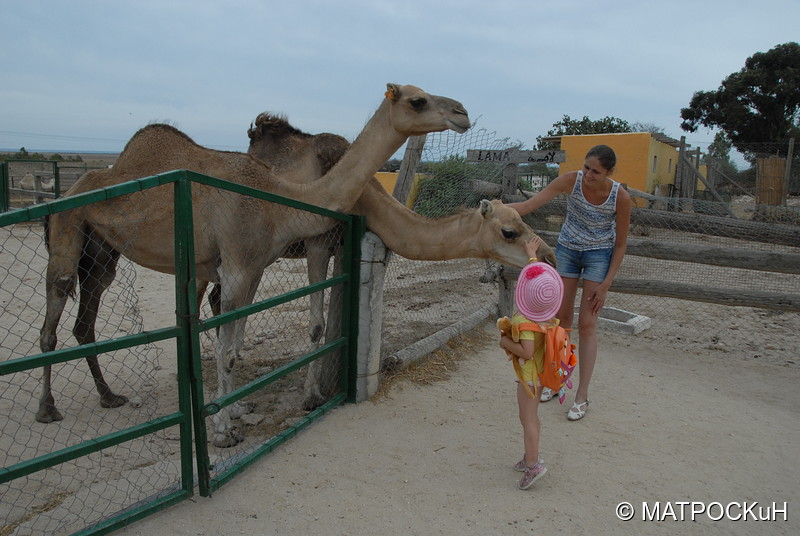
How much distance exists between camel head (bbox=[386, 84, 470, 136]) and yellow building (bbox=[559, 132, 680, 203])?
16.4 m

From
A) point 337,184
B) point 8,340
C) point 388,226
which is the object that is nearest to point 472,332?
point 388,226

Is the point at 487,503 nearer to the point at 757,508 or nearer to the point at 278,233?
the point at 757,508

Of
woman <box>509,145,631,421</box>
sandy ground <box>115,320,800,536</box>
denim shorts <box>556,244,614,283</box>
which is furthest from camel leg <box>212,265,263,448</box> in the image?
denim shorts <box>556,244,614,283</box>

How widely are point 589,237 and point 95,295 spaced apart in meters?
4.01

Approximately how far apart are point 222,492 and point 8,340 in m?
4.56

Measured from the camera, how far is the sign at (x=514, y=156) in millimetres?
7141

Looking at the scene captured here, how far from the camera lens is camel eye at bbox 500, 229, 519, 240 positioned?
4137 mm

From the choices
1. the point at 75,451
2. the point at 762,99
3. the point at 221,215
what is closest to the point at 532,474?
the point at 75,451

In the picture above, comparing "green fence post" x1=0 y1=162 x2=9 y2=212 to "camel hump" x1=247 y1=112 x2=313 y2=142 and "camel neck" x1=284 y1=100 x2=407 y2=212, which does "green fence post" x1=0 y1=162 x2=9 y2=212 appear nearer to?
"camel hump" x1=247 y1=112 x2=313 y2=142

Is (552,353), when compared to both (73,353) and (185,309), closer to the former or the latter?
(185,309)

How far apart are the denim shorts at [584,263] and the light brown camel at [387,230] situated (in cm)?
31

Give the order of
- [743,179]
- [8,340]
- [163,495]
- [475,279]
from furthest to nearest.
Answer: [743,179]
[475,279]
[8,340]
[163,495]

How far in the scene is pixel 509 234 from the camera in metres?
4.15

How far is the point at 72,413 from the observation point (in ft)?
15.2
